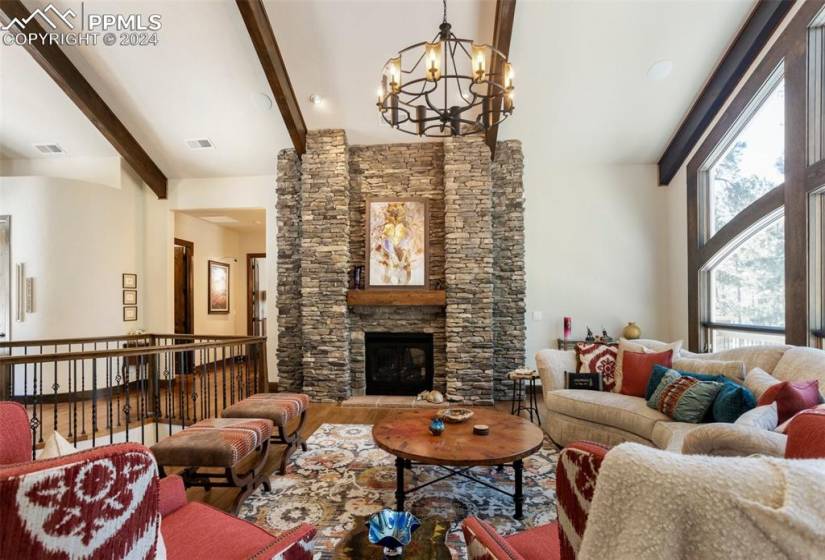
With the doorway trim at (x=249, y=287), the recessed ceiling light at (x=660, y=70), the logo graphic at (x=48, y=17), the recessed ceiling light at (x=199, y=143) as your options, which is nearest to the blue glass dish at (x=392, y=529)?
the recessed ceiling light at (x=660, y=70)

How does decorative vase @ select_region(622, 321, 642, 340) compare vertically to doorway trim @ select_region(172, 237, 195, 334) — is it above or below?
below

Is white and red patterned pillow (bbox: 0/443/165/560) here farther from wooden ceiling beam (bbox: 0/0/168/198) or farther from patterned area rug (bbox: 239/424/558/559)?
wooden ceiling beam (bbox: 0/0/168/198)

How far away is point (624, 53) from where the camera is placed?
13.1ft

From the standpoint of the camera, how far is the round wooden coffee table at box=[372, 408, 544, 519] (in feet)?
7.15

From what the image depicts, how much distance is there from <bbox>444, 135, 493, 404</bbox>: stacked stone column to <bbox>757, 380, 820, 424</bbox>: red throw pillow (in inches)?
118

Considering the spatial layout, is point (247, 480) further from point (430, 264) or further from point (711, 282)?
point (711, 282)

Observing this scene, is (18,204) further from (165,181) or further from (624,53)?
(624,53)

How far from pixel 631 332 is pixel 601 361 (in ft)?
5.80

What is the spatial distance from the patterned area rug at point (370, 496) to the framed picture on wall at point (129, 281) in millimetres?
4099

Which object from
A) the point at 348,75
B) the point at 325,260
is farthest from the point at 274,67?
the point at 325,260

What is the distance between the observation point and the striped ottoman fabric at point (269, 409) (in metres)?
2.91

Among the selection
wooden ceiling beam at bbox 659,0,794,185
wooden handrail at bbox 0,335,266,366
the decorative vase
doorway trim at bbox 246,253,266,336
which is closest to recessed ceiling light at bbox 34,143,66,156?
doorway trim at bbox 246,253,266,336

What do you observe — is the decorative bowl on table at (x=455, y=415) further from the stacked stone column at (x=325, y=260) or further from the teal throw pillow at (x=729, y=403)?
the stacked stone column at (x=325, y=260)

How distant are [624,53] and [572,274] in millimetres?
2717
